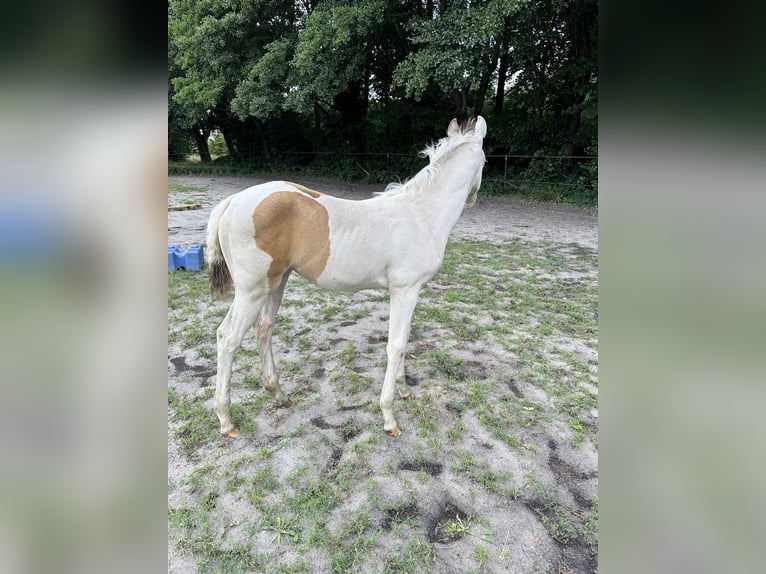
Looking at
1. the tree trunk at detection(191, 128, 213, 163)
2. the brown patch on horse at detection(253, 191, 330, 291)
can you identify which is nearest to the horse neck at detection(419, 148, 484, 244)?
the brown patch on horse at detection(253, 191, 330, 291)

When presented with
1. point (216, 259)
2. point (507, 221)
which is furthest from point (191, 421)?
point (507, 221)

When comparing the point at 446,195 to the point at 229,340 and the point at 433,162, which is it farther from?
the point at 229,340

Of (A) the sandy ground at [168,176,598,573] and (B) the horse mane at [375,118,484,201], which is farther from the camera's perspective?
(B) the horse mane at [375,118,484,201]

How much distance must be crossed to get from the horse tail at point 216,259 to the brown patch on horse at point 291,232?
311 millimetres

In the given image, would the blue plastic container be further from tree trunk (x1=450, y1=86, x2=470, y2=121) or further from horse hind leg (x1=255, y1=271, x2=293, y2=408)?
tree trunk (x1=450, y1=86, x2=470, y2=121)

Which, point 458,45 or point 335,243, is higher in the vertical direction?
point 458,45

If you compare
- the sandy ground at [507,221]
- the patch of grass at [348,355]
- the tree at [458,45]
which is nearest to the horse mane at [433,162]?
the patch of grass at [348,355]

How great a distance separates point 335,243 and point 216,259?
2.56 feet

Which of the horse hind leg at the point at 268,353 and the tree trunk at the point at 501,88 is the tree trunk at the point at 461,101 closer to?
the tree trunk at the point at 501,88

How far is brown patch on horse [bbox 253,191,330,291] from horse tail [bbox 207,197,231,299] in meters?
0.31

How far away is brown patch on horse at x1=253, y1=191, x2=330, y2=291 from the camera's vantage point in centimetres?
225

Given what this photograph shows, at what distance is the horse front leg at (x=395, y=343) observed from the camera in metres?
2.42

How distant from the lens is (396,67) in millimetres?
12180
